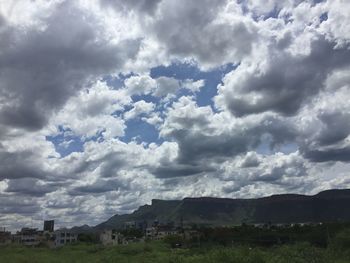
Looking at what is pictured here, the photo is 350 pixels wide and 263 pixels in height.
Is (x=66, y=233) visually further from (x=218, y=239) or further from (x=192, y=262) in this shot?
(x=192, y=262)

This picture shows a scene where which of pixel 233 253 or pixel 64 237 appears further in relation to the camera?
pixel 64 237

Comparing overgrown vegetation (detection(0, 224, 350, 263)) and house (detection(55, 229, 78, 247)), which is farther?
house (detection(55, 229, 78, 247))

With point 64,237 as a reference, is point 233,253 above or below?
below

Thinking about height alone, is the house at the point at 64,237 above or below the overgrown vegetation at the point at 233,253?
above

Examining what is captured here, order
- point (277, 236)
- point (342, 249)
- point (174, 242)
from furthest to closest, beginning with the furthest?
point (174, 242)
point (277, 236)
point (342, 249)

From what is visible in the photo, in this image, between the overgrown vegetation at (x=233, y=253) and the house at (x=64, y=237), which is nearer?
the overgrown vegetation at (x=233, y=253)

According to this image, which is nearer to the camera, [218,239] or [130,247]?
[130,247]

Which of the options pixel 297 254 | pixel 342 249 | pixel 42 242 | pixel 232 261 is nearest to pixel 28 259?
pixel 232 261

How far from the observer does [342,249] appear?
209ft

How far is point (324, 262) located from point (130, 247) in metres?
46.2

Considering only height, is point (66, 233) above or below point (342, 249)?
above

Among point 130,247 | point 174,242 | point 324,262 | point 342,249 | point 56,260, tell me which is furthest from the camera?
point 174,242

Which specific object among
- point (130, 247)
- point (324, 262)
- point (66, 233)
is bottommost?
point (324, 262)

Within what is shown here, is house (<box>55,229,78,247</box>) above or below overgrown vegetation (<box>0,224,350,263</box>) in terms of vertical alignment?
above
